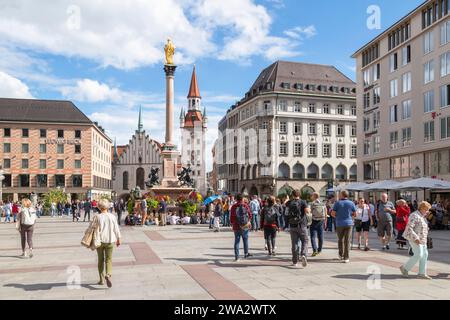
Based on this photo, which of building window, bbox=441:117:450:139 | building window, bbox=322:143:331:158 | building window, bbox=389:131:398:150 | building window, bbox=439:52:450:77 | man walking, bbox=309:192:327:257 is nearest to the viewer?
man walking, bbox=309:192:327:257

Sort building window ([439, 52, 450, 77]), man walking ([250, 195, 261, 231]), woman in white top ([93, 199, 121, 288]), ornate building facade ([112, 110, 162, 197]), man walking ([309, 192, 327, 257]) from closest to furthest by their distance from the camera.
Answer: woman in white top ([93, 199, 121, 288]) → man walking ([309, 192, 327, 257]) → man walking ([250, 195, 261, 231]) → building window ([439, 52, 450, 77]) → ornate building facade ([112, 110, 162, 197])

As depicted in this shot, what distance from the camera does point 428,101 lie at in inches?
1674

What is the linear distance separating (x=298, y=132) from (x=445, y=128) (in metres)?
36.6

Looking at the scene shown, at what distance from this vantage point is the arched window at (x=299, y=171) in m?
73.9

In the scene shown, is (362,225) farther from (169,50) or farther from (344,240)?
(169,50)

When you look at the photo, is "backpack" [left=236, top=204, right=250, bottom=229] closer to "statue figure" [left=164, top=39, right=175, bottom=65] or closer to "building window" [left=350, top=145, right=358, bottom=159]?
"statue figure" [left=164, top=39, right=175, bottom=65]

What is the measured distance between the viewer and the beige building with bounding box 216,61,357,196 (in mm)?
73875

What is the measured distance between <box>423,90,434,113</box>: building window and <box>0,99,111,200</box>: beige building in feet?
168

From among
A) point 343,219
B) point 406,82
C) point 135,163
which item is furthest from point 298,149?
point 343,219

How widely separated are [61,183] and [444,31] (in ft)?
194

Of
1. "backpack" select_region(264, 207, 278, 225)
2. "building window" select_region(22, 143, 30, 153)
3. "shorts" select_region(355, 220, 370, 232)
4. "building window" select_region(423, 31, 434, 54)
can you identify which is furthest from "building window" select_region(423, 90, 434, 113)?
"building window" select_region(22, 143, 30, 153)

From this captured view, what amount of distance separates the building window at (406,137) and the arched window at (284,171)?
2801 cm

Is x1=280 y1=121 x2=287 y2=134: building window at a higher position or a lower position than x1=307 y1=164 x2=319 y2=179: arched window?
higher

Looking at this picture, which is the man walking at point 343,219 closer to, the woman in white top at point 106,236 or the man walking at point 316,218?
the man walking at point 316,218
